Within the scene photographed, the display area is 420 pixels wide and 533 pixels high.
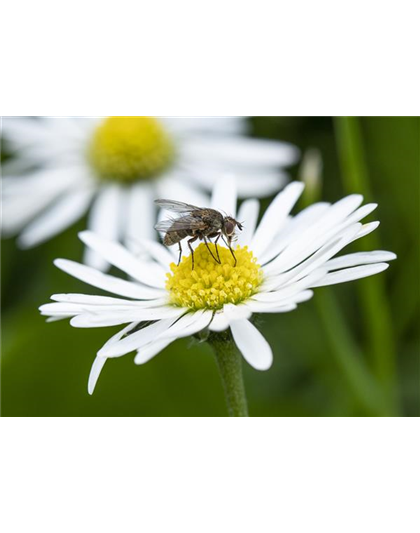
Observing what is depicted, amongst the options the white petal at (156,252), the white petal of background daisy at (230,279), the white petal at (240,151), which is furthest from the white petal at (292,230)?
the white petal at (240,151)

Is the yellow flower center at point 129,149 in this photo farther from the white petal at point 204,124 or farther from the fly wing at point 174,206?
the fly wing at point 174,206

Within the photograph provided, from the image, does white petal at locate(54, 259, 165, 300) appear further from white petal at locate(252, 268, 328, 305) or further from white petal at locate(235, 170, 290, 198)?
white petal at locate(235, 170, 290, 198)

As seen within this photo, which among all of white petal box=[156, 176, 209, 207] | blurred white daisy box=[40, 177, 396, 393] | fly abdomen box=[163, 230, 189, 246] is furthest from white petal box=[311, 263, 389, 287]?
white petal box=[156, 176, 209, 207]

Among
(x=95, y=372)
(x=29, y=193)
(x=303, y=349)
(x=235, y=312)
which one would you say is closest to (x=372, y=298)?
(x=303, y=349)

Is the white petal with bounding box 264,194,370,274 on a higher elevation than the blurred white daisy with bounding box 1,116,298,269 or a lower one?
lower

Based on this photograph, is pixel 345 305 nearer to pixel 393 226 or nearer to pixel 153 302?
pixel 393 226

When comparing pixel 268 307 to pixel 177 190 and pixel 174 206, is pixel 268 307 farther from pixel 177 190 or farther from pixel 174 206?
pixel 177 190

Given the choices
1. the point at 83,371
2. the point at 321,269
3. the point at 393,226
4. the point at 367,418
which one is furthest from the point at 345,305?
the point at 321,269

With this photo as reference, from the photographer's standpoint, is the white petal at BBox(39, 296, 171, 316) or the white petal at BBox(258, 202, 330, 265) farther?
the white petal at BBox(258, 202, 330, 265)
